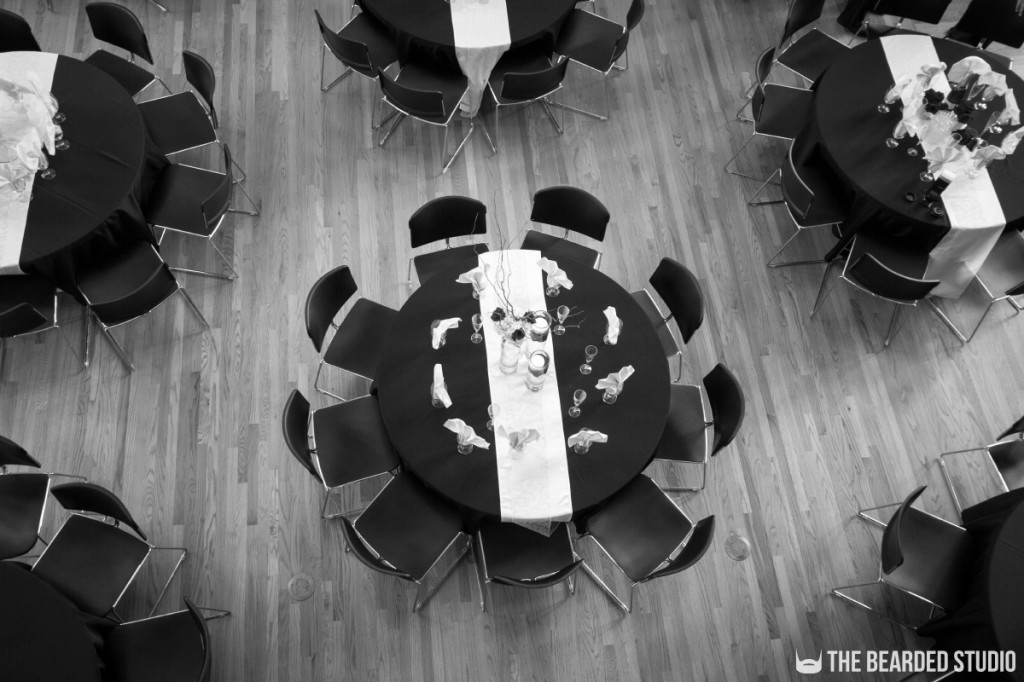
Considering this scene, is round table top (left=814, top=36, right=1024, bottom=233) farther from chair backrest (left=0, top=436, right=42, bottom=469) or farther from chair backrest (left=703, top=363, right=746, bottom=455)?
chair backrest (left=0, top=436, right=42, bottom=469)

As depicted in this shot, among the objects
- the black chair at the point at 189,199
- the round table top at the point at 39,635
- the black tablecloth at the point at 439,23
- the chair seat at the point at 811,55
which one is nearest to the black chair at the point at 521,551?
the round table top at the point at 39,635

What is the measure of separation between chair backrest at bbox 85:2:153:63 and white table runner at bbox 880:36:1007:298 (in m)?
5.49

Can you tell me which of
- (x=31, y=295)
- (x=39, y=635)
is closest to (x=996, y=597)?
(x=39, y=635)

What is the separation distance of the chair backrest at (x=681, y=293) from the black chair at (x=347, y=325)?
1.78 meters

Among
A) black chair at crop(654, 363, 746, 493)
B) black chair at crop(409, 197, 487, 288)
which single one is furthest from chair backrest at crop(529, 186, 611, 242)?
black chair at crop(654, 363, 746, 493)

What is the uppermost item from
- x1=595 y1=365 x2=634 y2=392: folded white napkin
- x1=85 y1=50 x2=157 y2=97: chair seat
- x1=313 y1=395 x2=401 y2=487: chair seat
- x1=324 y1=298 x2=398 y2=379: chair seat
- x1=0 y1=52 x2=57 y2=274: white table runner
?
x1=85 y1=50 x2=157 y2=97: chair seat

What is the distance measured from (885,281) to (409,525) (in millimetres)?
3427

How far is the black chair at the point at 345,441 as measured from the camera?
4.55 metres

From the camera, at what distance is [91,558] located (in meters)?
4.46

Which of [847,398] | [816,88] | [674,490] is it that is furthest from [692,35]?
[674,490]

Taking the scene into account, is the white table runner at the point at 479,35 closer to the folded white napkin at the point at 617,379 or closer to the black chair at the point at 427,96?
the black chair at the point at 427,96

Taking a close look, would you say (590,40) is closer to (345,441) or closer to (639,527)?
(345,441)

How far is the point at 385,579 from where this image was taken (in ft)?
16.0

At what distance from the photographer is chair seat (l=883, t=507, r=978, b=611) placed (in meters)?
4.46
